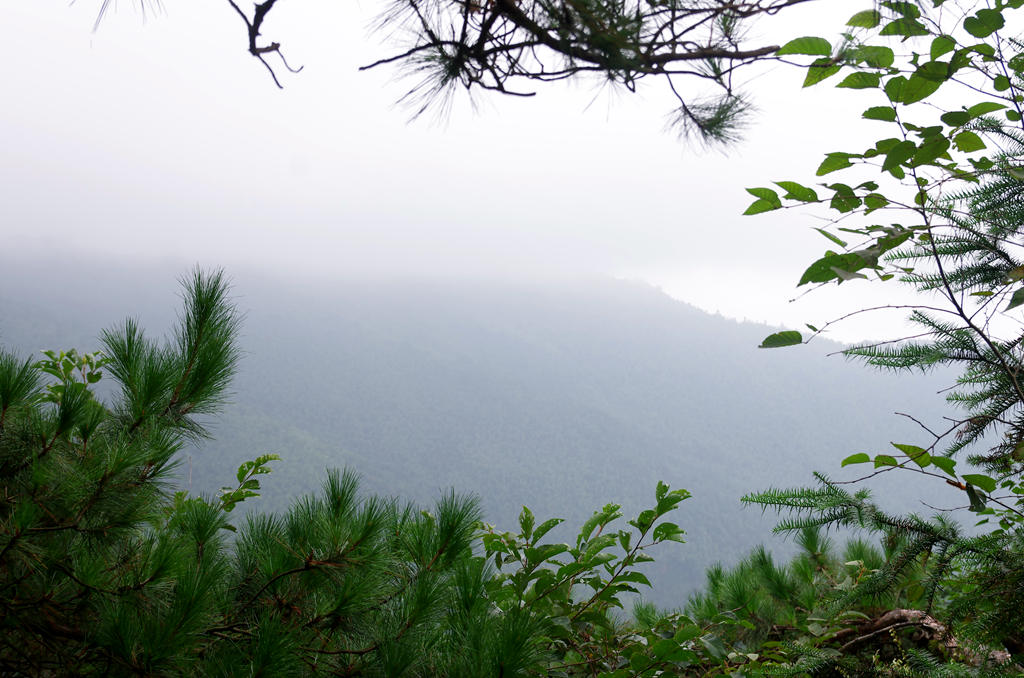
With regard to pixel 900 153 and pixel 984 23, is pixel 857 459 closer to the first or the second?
pixel 900 153

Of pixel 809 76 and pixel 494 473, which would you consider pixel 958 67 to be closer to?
pixel 809 76

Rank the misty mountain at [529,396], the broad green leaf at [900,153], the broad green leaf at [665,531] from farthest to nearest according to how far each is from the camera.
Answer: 1. the misty mountain at [529,396]
2. the broad green leaf at [665,531]
3. the broad green leaf at [900,153]

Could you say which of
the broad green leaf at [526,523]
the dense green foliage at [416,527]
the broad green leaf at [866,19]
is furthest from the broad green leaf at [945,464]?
the broad green leaf at [526,523]

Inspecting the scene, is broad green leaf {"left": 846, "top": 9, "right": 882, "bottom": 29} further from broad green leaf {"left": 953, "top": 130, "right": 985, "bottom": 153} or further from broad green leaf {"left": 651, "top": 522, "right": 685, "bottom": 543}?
broad green leaf {"left": 651, "top": 522, "right": 685, "bottom": 543}

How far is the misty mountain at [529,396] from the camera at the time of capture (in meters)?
37.6

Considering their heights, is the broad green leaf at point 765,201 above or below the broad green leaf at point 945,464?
above

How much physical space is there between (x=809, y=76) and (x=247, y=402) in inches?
1977

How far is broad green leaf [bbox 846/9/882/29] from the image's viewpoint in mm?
801

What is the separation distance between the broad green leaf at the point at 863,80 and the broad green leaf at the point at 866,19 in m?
0.17

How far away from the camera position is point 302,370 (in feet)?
175

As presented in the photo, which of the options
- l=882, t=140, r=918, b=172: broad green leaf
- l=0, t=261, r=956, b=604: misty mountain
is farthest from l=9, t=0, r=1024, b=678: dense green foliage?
l=0, t=261, r=956, b=604: misty mountain

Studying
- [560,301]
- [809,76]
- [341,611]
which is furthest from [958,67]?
[560,301]

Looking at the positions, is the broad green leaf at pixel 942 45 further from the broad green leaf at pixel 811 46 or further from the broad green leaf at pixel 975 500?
the broad green leaf at pixel 975 500

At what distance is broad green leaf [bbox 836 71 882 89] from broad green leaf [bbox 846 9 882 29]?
17 centimetres
